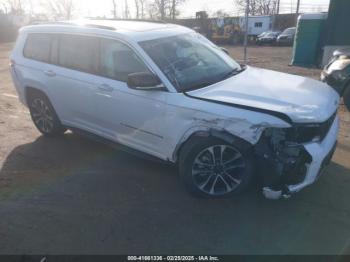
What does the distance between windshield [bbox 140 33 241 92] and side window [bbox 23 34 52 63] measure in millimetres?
1849

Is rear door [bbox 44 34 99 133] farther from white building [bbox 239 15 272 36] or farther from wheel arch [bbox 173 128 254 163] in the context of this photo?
white building [bbox 239 15 272 36]

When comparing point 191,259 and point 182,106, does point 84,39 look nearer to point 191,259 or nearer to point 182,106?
point 182,106

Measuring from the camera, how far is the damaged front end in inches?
130

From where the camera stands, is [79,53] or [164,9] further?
[164,9]

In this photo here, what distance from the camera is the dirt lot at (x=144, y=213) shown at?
3.22 metres

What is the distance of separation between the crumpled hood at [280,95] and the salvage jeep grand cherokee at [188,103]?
0.5 inches

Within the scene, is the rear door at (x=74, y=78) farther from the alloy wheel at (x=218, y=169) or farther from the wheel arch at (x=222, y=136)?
the alloy wheel at (x=218, y=169)

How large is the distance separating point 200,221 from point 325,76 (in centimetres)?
517

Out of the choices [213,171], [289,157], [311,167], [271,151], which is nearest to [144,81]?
[213,171]

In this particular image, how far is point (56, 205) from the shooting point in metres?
3.87

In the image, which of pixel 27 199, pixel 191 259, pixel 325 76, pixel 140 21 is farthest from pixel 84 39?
pixel 325 76

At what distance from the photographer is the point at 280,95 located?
12.0ft

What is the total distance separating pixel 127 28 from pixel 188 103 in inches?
59.5

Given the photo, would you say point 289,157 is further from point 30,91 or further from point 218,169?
point 30,91
